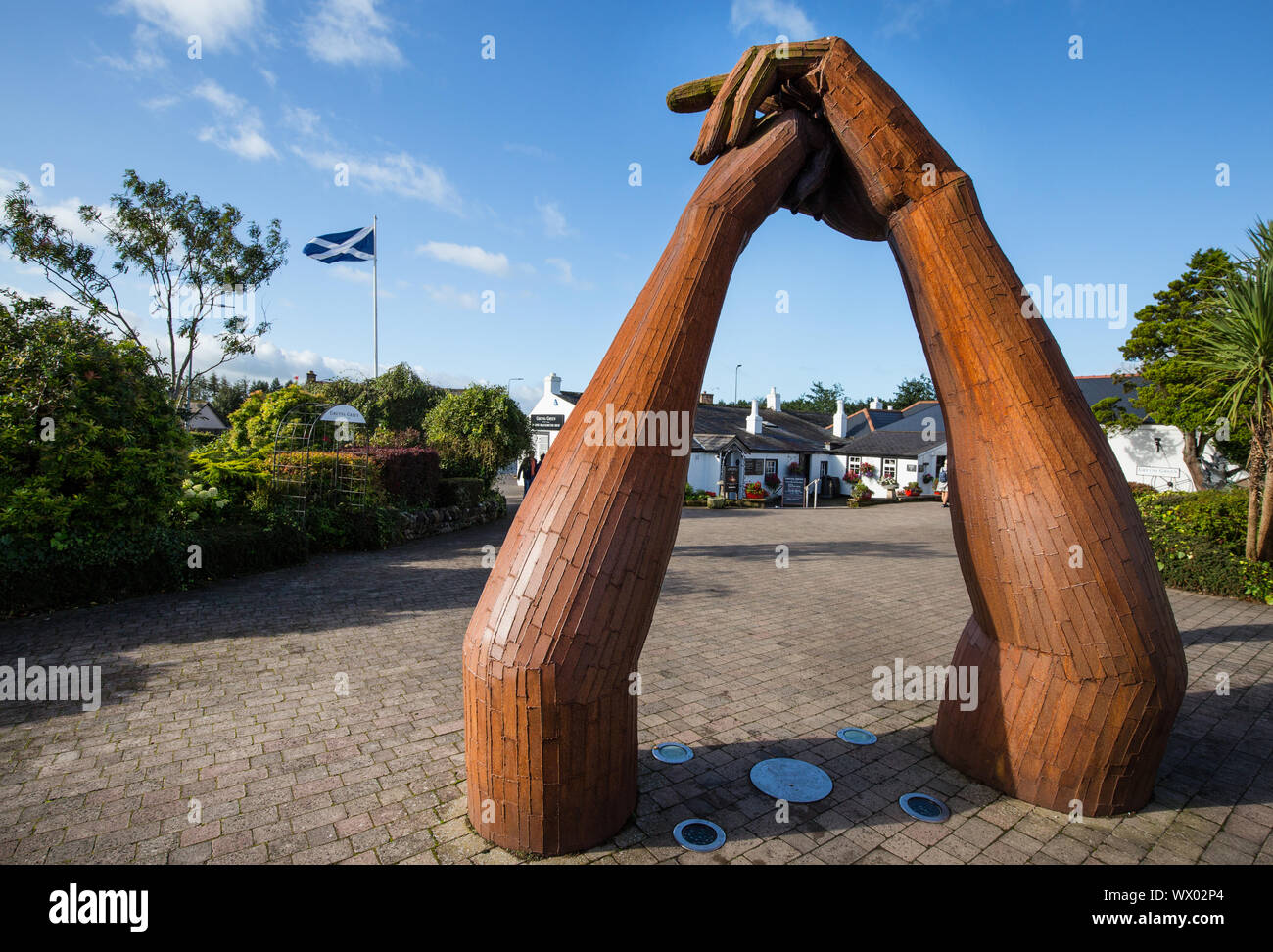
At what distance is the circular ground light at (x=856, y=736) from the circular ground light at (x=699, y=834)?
1825 millimetres

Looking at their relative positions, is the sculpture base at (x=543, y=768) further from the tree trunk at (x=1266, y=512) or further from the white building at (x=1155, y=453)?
the white building at (x=1155, y=453)

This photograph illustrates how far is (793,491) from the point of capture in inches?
1167

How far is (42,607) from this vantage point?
8.08 m

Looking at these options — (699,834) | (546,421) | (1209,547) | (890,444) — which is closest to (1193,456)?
(1209,547)

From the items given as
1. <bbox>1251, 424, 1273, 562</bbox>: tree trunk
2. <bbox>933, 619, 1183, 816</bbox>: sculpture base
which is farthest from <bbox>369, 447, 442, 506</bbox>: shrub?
<bbox>1251, 424, 1273, 562</bbox>: tree trunk

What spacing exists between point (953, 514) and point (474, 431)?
17491 mm

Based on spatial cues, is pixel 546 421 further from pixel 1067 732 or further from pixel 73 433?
pixel 1067 732

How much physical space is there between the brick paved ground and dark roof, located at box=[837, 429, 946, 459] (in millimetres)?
23303

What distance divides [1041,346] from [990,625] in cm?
198

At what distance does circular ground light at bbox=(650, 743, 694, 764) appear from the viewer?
4.71 metres

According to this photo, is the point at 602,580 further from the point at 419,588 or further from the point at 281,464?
the point at 281,464

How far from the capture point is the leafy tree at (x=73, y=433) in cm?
795

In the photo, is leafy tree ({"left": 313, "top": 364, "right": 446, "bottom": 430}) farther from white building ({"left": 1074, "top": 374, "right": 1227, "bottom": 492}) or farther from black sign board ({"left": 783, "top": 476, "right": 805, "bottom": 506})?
white building ({"left": 1074, "top": 374, "right": 1227, "bottom": 492})

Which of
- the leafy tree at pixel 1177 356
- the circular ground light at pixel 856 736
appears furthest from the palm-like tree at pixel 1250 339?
the circular ground light at pixel 856 736
